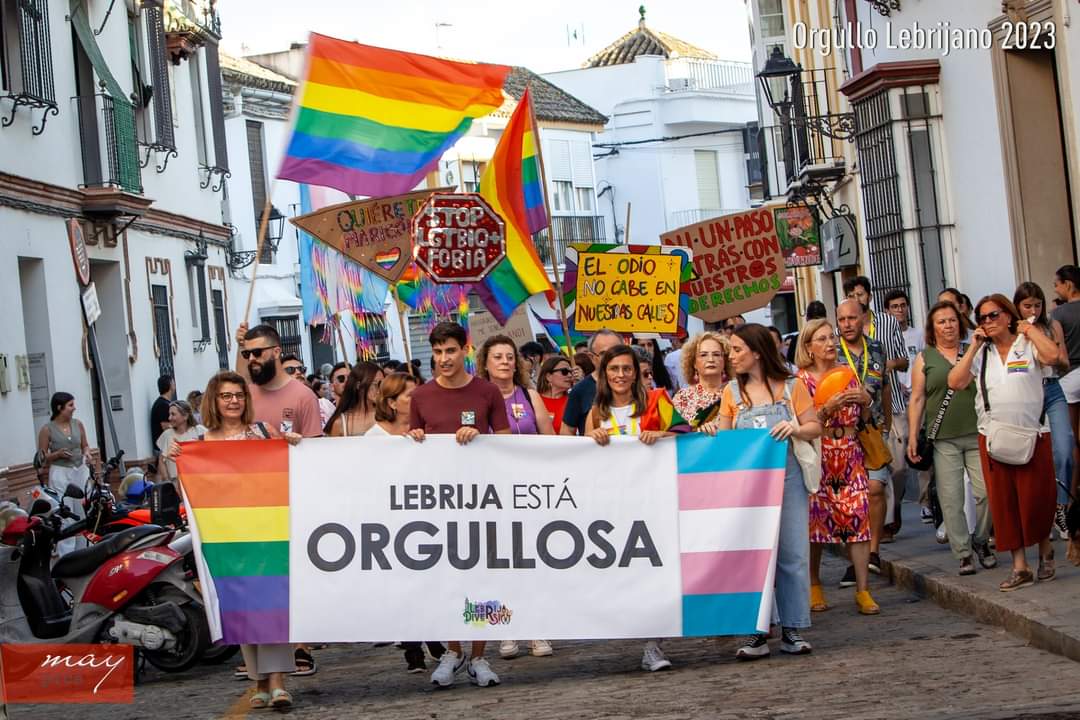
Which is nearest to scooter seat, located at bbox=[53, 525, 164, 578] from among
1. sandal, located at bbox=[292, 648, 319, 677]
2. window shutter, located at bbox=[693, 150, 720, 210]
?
sandal, located at bbox=[292, 648, 319, 677]

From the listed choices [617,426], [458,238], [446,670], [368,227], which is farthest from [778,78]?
[446,670]

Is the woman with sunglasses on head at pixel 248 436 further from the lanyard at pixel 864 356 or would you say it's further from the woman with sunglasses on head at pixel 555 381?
the lanyard at pixel 864 356

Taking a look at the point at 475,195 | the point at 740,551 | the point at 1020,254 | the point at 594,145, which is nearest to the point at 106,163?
the point at 475,195

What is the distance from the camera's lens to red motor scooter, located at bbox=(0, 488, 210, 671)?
10.1 metres

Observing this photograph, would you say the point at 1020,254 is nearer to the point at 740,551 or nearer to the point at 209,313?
the point at 740,551

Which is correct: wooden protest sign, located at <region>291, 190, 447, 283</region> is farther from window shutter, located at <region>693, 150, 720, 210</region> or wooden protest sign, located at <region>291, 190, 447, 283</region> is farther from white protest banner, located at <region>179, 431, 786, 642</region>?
window shutter, located at <region>693, 150, 720, 210</region>

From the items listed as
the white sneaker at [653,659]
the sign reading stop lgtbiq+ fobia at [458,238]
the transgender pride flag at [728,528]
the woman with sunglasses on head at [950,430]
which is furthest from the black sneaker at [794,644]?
the sign reading stop lgtbiq+ fobia at [458,238]

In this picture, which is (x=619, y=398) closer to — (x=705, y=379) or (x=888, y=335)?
(x=705, y=379)

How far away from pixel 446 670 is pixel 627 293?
7105 mm

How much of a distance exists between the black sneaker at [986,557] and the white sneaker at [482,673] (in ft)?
11.9

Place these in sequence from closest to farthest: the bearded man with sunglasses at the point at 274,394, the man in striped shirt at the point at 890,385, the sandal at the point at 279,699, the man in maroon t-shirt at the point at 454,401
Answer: the sandal at the point at 279,699 < the man in maroon t-shirt at the point at 454,401 < the bearded man with sunglasses at the point at 274,394 < the man in striped shirt at the point at 890,385

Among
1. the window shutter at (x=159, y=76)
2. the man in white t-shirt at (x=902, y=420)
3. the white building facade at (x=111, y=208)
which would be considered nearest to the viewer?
the man in white t-shirt at (x=902, y=420)

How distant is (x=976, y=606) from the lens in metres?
9.79

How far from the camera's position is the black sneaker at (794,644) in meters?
9.04
